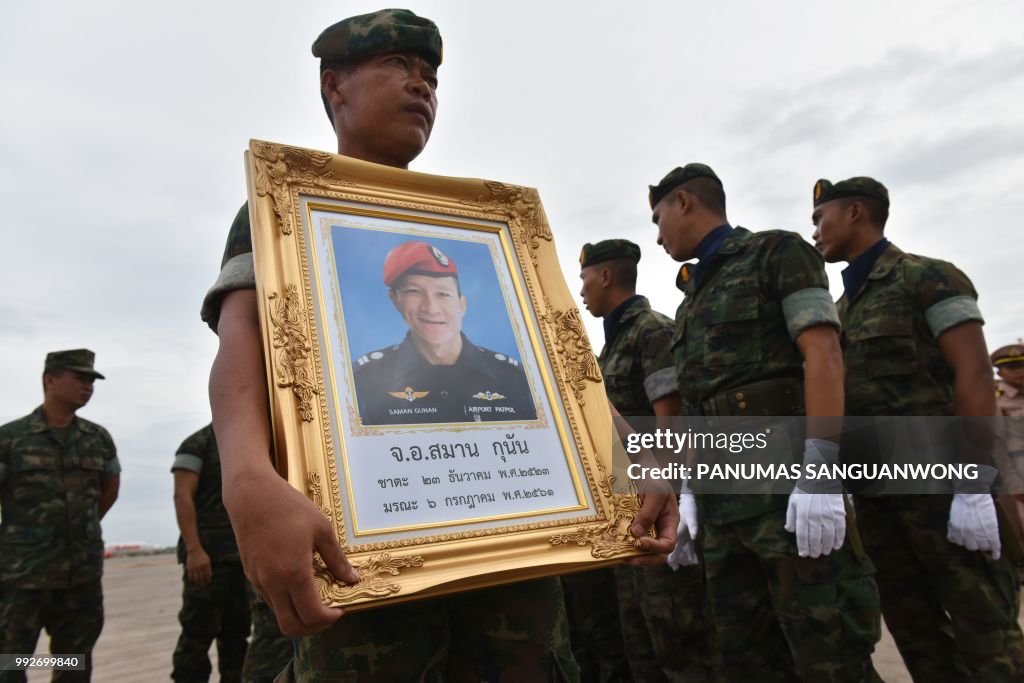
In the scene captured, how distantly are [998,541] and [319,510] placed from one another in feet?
9.36

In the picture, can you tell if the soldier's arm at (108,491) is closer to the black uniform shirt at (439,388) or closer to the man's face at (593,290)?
the man's face at (593,290)

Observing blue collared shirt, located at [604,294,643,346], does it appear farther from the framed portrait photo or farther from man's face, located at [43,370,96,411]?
man's face, located at [43,370,96,411]

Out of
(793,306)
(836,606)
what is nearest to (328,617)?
(836,606)

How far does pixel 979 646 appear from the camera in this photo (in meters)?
2.68

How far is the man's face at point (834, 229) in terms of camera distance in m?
3.71

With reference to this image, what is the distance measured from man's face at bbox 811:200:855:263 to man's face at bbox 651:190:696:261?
912 mm

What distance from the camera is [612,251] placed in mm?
4559

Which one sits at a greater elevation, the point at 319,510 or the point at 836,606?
the point at 319,510

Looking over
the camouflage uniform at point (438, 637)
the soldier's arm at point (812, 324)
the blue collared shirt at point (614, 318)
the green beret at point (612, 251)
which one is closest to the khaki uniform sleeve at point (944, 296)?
the soldier's arm at point (812, 324)

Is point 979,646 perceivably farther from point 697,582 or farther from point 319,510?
point 319,510

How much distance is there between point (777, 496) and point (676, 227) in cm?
139

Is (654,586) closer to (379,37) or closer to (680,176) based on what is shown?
(680,176)

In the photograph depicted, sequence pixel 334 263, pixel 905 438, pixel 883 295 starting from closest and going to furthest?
pixel 334 263
pixel 905 438
pixel 883 295

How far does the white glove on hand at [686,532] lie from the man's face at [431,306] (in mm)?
2094
